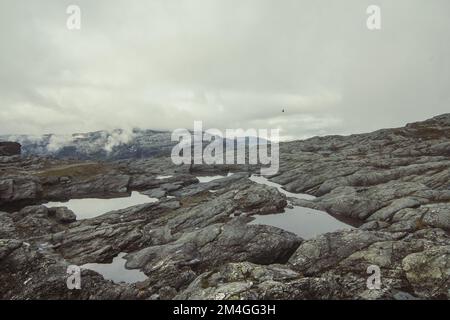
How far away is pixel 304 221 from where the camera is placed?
45.4 m

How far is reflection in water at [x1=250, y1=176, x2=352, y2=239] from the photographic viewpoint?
40.7m

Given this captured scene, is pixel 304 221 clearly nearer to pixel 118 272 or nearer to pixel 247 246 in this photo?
pixel 247 246

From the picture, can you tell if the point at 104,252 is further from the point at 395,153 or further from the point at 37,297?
the point at 395,153

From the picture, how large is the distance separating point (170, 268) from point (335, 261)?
17128mm

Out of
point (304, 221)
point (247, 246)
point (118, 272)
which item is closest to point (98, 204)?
point (118, 272)

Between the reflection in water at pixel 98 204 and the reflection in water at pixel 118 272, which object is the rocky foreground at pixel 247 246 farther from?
the reflection in water at pixel 98 204

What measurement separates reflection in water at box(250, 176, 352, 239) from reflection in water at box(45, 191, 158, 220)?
3741 cm

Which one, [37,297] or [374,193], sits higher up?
[374,193]

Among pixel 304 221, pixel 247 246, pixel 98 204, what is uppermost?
pixel 247 246

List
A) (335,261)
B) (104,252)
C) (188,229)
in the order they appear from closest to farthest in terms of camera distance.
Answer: (335,261) → (104,252) → (188,229)

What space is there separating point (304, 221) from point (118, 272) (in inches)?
1130
